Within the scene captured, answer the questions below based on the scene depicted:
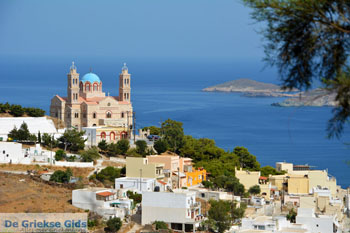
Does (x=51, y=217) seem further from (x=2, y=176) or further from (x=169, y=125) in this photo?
(x=169, y=125)

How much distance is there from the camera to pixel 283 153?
204ft

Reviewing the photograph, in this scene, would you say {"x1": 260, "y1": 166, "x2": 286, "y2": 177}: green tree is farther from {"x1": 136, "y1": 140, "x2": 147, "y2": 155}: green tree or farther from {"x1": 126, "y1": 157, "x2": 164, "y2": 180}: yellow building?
{"x1": 126, "y1": 157, "x2": 164, "y2": 180}: yellow building

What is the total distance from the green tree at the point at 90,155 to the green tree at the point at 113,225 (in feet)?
24.6

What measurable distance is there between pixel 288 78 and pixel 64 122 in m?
31.6

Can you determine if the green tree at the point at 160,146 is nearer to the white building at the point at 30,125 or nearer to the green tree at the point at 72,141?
the green tree at the point at 72,141

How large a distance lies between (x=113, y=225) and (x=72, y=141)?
953 cm

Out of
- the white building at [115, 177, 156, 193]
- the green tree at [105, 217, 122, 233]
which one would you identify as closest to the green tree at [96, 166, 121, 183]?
the white building at [115, 177, 156, 193]

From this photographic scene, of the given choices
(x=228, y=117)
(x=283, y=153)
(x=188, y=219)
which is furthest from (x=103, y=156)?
(x=228, y=117)

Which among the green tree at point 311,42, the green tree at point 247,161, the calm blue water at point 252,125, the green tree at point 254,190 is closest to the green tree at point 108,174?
the green tree at point 254,190

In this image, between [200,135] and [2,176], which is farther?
[200,135]

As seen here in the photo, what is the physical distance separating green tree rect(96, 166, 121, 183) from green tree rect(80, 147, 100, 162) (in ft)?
6.34

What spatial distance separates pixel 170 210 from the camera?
24422 millimetres

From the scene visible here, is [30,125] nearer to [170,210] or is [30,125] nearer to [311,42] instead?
[170,210]

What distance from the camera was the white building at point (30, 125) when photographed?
107ft
